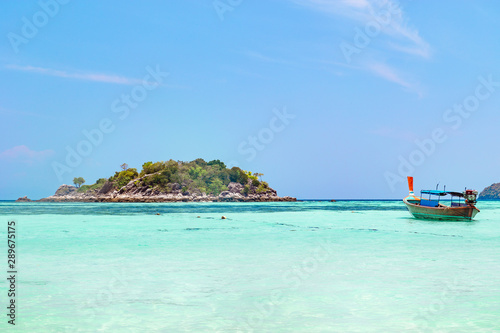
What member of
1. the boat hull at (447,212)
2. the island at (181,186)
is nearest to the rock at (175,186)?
the island at (181,186)

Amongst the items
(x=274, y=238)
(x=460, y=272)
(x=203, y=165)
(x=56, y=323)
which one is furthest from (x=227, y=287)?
(x=203, y=165)

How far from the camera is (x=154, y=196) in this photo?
505 ft

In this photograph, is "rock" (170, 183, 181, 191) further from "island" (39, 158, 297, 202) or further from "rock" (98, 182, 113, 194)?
"rock" (98, 182, 113, 194)

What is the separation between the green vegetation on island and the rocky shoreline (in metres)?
1.30

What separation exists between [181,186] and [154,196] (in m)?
14.2

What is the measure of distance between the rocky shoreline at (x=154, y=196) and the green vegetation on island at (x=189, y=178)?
1.30 meters

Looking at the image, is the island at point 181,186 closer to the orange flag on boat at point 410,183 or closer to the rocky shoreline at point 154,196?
the rocky shoreline at point 154,196

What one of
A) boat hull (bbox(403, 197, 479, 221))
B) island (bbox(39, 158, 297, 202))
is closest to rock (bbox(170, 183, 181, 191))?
island (bbox(39, 158, 297, 202))

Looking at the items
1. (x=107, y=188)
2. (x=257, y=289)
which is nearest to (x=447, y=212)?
(x=257, y=289)

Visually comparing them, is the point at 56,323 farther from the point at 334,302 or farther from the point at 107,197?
the point at 107,197

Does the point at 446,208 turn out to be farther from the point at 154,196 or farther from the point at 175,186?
the point at 175,186

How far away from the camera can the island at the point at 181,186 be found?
158 meters

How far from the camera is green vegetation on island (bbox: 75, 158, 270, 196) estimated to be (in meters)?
161

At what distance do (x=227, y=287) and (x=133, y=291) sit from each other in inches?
99.4
